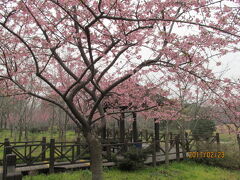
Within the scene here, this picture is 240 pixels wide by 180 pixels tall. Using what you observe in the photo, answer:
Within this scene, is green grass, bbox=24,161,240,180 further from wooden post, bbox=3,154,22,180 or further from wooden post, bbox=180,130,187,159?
wooden post, bbox=3,154,22,180

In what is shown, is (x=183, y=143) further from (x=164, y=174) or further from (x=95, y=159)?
(x=95, y=159)

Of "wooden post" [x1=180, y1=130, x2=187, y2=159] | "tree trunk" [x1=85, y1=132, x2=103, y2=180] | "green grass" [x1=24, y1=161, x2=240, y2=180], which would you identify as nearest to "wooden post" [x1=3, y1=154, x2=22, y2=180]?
"tree trunk" [x1=85, y1=132, x2=103, y2=180]

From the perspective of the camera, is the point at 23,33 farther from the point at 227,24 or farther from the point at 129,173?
the point at 129,173

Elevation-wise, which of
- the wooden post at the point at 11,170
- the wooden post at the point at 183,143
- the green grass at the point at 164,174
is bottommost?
the green grass at the point at 164,174

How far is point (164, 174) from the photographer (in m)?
7.75

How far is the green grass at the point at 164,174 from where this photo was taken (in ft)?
21.9
